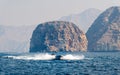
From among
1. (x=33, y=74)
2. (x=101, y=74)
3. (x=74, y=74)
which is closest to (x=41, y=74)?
(x=33, y=74)

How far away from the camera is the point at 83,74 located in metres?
112

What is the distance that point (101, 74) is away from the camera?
358ft

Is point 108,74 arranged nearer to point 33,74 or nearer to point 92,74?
point 92,74

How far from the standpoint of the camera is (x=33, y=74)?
368 feet

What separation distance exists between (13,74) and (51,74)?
10.3 meters

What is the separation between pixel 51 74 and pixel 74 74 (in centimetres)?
632

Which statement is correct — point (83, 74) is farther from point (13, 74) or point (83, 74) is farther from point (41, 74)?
point (13, 74)

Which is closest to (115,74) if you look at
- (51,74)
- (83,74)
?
(83,74)

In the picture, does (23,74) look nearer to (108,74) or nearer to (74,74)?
(74,74)

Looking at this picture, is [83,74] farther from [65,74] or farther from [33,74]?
[33,74]

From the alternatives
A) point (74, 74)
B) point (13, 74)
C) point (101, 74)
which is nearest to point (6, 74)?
point (13, 74)

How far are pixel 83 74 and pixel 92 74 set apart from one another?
141 inches

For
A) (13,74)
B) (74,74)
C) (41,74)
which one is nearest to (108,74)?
(74,74)

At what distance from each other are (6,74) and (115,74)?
94.9 feet
